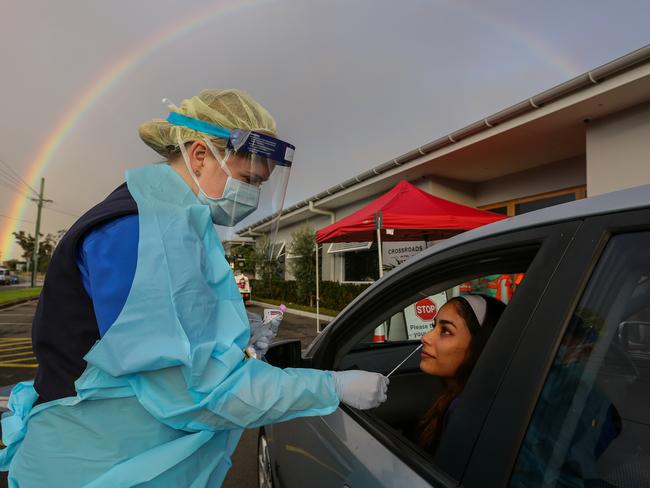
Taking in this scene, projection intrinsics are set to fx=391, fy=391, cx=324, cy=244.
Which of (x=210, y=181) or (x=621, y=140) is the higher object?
(x=621, y=140)

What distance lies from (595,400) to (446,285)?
2.20ft

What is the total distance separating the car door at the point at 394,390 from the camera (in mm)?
894

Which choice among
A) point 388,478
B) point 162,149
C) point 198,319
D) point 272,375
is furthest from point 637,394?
point 162,149

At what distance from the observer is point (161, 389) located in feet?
3.08

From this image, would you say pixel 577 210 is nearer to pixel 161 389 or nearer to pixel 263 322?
pixel 161 389

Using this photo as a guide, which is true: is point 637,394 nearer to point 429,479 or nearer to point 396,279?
point 429,479

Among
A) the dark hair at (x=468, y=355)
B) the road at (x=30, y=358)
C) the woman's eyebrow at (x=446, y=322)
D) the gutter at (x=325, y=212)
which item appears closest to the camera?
the dark hair at (x=468, y=355)

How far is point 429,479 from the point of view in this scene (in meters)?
0.95

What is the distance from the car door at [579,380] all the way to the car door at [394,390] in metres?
0.05

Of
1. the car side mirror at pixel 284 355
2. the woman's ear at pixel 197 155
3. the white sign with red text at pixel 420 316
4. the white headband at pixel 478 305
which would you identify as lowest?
the white sign with red text at pixel 420 316

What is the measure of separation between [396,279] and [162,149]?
990mm

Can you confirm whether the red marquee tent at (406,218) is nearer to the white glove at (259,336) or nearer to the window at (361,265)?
the white glove at (259,336)

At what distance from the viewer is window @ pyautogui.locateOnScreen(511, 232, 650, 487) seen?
2.51 ft

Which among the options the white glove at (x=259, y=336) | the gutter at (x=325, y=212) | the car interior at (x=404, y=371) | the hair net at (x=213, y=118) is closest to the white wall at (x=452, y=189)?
the gutter at (x=325, y=212)
